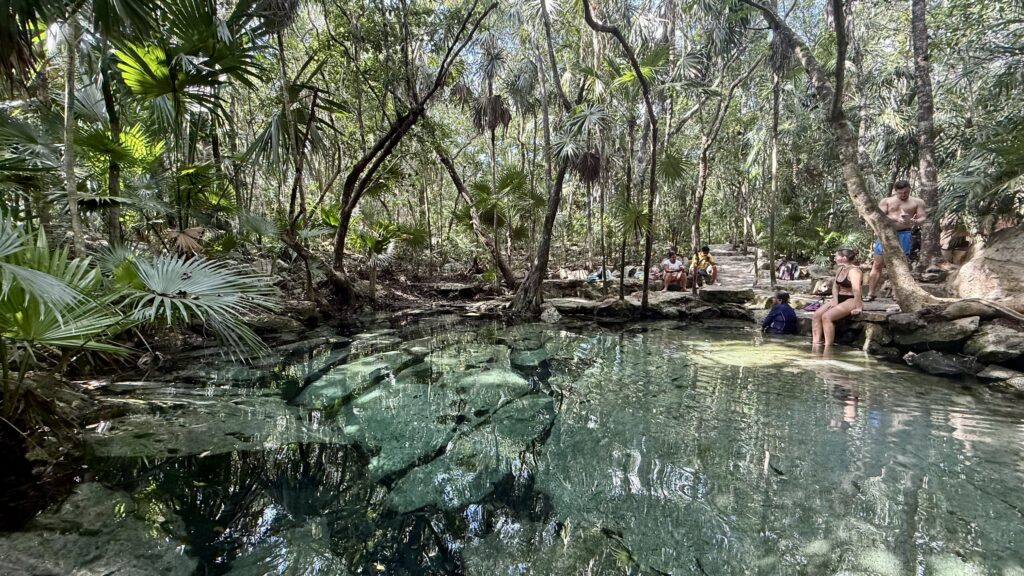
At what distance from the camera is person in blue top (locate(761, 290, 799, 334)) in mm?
7538

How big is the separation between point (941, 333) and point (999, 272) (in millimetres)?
1575

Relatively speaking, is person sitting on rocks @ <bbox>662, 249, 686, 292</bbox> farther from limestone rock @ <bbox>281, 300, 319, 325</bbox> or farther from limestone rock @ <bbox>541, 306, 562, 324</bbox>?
limestone rock @ <bbox>281, 300, 319, 325</bbox>

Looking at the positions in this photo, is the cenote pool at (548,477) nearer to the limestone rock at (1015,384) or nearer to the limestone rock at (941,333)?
the limestone rock at (1015,384)

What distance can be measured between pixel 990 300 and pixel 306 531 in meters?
8.11

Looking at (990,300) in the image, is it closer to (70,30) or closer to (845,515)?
(845,515)

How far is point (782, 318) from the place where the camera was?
7.58m

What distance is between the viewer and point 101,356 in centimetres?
447

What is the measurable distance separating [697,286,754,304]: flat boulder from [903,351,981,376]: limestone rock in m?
4.40

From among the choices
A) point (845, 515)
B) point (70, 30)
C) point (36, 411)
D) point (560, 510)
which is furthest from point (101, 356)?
point (845, 515)

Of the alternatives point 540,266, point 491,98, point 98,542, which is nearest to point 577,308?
point 540,266

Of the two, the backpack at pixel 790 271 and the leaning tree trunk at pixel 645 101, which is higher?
the leaning tree trunk at pixel 645 101

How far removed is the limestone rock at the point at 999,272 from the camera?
5.71 m

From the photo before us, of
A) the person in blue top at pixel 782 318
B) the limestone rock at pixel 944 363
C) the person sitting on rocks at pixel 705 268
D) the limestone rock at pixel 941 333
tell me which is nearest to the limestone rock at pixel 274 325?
the person in blue top at pixel 782 318

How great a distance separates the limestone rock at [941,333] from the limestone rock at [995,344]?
0.10 m
